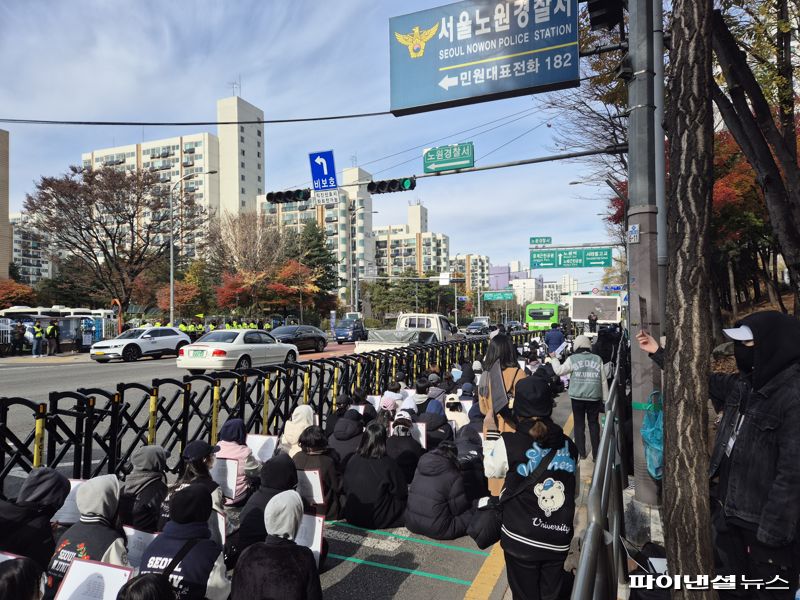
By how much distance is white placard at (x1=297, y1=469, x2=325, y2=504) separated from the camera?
4.80 meters

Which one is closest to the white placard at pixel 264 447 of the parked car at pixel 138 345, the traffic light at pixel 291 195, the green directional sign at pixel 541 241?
the traffic light at pixel 291 195

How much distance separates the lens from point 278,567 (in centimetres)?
287

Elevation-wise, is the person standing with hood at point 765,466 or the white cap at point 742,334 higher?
the white cap at point 742,334

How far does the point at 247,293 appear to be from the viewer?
40.6 metres

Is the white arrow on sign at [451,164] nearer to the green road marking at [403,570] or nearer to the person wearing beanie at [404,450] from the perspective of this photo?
the person wearing beanie at [404,450]

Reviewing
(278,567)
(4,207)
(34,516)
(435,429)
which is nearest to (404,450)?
(435,429)

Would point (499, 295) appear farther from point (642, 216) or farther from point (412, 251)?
point (642, 216)

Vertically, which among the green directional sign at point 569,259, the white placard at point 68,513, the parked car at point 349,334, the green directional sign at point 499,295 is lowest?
the parked car at point 349,334

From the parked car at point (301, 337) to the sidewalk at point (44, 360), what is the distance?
826cm

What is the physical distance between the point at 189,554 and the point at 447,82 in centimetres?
783

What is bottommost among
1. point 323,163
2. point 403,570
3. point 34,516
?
point 403,570

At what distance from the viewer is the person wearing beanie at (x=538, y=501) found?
306cm

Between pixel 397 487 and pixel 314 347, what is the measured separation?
22.5 meters

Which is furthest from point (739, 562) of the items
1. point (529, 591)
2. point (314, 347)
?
point (314, 347)
